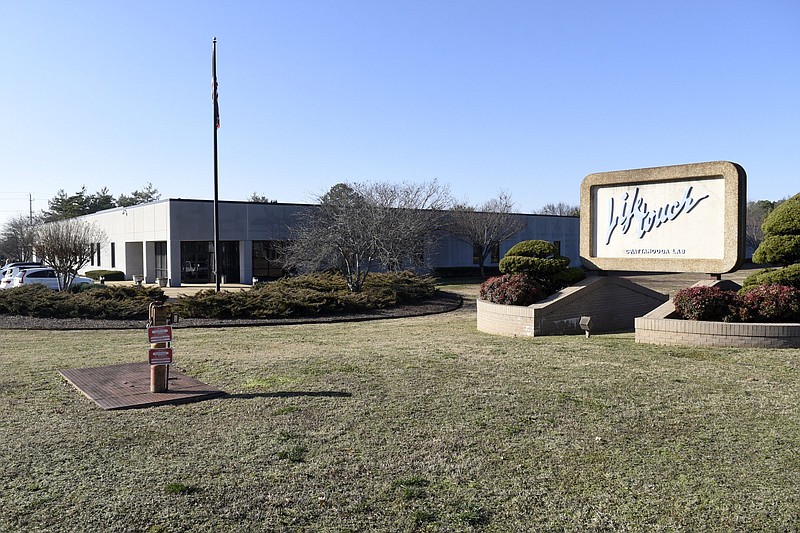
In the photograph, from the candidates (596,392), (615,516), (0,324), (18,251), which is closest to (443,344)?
(596,392)

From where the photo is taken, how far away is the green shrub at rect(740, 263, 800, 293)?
1291cm

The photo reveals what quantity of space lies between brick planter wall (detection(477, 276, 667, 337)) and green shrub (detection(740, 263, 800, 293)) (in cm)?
317

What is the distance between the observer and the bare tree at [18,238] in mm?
52584

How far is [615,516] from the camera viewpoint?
4.68 meters

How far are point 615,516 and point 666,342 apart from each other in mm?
8263

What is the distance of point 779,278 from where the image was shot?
42.8 ft

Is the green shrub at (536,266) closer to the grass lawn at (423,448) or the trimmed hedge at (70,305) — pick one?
the grass lawn at (423,448)

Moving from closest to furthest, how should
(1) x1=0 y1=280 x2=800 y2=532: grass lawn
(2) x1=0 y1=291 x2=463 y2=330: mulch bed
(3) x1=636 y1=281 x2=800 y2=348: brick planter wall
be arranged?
(1) x1=0 y1=280 x2=800 y2=532: grass lawn < (3) x1=636 y1=281 x2=800 y2=348: brick planter wall < (2) x1=0 y1=291 x2=463 y2=330: mulch bed

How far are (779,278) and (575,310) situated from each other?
13.3ft

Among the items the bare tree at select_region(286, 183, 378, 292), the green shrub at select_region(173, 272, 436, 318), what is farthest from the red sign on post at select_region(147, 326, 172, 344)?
the bare tree at select_region(286, 183, 378, 292)

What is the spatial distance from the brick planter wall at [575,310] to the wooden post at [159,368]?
328 inches

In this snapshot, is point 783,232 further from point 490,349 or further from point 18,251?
point 18,251

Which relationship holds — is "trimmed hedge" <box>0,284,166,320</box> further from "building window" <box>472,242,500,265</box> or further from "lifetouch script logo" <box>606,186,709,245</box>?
"building window" <box>472,242,500,265</box>

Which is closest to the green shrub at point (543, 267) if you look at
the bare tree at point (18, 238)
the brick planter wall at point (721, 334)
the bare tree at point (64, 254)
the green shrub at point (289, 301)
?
the brick planter wall at point (721, 334)
